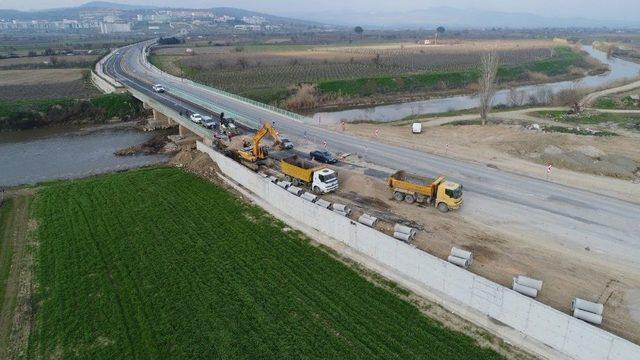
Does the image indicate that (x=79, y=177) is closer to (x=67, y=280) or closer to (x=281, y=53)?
(x=67, y=280)

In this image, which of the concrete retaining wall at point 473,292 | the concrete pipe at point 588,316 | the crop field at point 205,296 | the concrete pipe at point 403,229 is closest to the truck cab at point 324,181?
the concrete retaining wall at point 473,292

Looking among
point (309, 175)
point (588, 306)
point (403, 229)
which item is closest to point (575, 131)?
point (309, 175)

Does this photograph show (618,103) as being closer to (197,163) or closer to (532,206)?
(532,206)

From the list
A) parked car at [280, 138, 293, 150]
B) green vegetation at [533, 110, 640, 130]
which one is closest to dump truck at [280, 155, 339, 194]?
parked car at [280, 138, 293, 150]

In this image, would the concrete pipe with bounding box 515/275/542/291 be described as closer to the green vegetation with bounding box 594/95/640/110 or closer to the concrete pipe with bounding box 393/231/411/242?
the concrete pipe with bounding box 393/231/411/242

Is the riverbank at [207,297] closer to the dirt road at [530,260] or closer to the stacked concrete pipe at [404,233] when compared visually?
the stacked concrete pipe at [404,233]

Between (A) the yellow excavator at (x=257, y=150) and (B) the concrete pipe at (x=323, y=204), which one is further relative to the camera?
(A) the yellow excavator at (x=257, y=150)

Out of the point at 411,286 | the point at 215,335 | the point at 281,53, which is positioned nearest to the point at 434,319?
the point at 411,286
